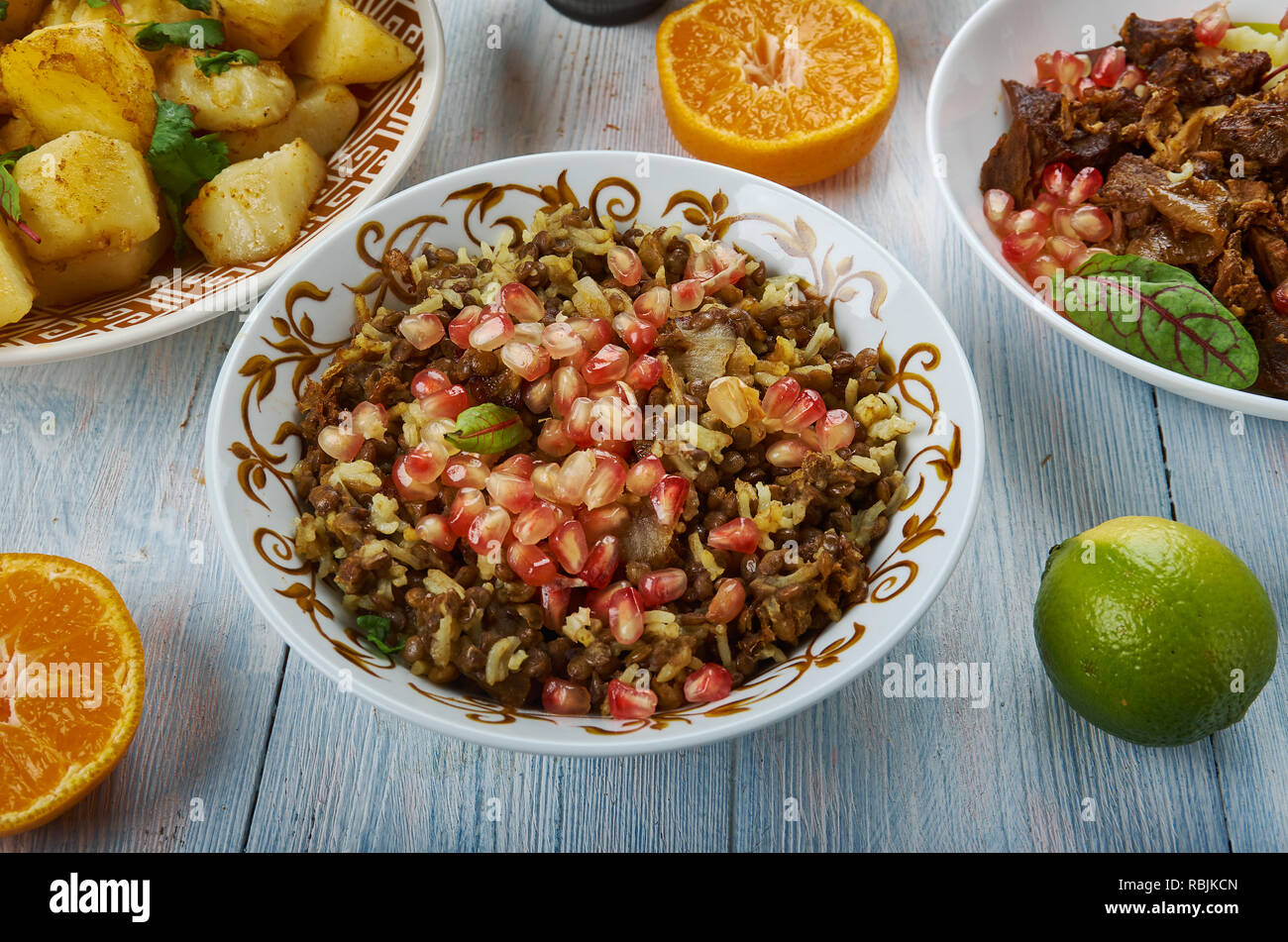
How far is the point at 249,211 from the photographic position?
2250mm

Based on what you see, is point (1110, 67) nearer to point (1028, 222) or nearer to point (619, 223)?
point (1028, 222)

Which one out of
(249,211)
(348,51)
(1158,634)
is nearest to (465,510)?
(249,211)

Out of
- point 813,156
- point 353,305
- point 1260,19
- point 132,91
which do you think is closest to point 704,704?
point 353,305

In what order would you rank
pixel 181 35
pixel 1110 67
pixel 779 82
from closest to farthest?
pixel 181 35 < pixel 1110 67 < pixel 779 82

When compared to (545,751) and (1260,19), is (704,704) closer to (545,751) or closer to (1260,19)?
(545,751)

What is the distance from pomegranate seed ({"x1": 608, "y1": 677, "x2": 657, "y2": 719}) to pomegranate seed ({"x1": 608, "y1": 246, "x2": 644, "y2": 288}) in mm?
845

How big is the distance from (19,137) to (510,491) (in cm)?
151

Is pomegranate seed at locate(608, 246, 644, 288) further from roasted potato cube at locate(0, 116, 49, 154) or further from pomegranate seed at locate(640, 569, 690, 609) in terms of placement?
roasted potato cube at locate(0, 116, 49, 154)

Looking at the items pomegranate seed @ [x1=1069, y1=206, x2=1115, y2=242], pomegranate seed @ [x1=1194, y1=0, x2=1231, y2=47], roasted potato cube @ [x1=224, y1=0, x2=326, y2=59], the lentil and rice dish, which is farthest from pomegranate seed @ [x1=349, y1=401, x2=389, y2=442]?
pomegranate seed @ [x1=1194, y1=0, x2=1231, y2=47]

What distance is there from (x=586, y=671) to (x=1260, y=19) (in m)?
2.44

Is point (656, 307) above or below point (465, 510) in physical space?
above

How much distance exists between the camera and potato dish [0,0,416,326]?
212 cm

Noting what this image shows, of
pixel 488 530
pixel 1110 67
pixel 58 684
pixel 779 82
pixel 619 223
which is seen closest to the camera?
pixel 488 530

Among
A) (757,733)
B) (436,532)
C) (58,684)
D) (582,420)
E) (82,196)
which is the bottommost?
(757,733)
